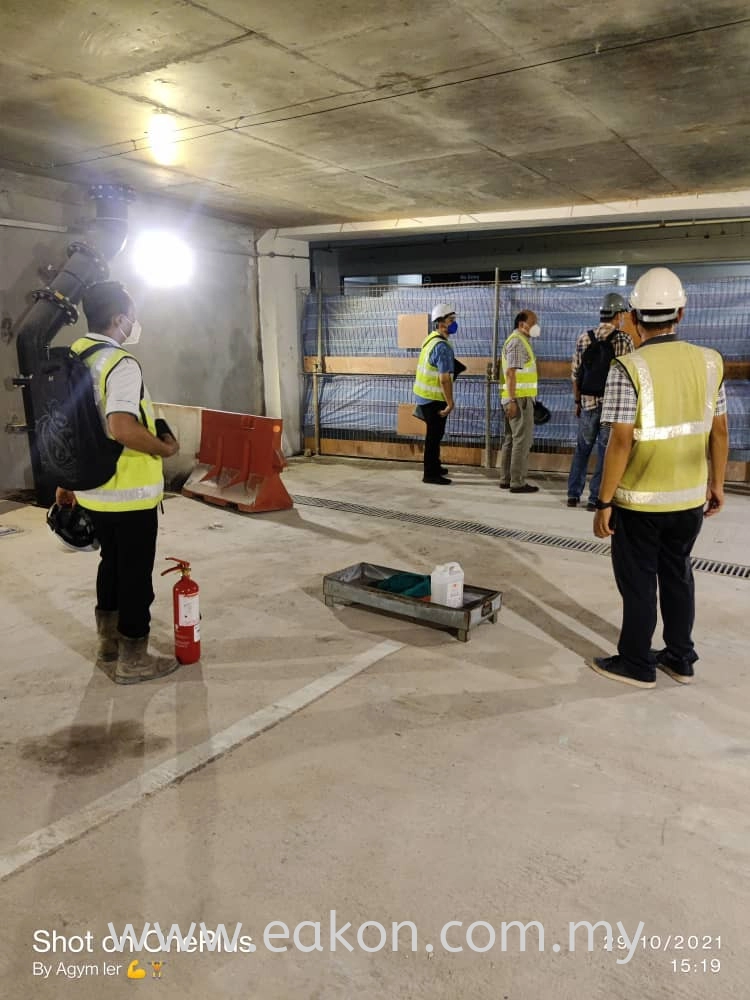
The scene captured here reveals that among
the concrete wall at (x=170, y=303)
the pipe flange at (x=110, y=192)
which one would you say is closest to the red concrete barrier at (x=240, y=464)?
the concrete wall at (x=170, y=303)

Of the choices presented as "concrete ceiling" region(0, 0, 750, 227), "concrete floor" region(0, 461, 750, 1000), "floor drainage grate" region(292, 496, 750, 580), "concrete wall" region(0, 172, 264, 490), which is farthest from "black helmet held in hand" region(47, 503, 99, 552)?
"concrete wall" region(0, 172, 264, 490)

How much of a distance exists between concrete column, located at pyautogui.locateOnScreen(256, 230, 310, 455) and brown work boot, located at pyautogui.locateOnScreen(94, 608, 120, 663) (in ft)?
20.9

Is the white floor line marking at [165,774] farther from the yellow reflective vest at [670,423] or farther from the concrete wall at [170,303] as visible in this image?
the concrete wall at [170,303]

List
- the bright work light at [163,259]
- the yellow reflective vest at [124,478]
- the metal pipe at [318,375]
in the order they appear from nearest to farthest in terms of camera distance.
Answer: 1. the yellow reflective vest at [124,478]
2. the bright work light at [163,259]
3. the metal pipe at [318,375]

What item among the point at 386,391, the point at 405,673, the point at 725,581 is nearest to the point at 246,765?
the point at 405,673

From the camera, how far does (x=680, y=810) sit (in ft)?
7.78

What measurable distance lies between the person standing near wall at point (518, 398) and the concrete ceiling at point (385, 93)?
139 cm

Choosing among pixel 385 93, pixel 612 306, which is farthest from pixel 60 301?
pixel 612 306

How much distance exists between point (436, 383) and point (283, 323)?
115 inches

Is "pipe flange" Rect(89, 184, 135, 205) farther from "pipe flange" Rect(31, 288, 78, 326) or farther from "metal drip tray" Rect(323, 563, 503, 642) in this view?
"metal drip tray" Rect(323, 563, 503, 642)

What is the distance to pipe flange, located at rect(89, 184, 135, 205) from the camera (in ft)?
22.0

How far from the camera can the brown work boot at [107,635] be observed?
349 centimetres

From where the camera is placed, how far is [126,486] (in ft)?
10.1

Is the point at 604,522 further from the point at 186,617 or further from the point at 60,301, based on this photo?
the point at 60,301
